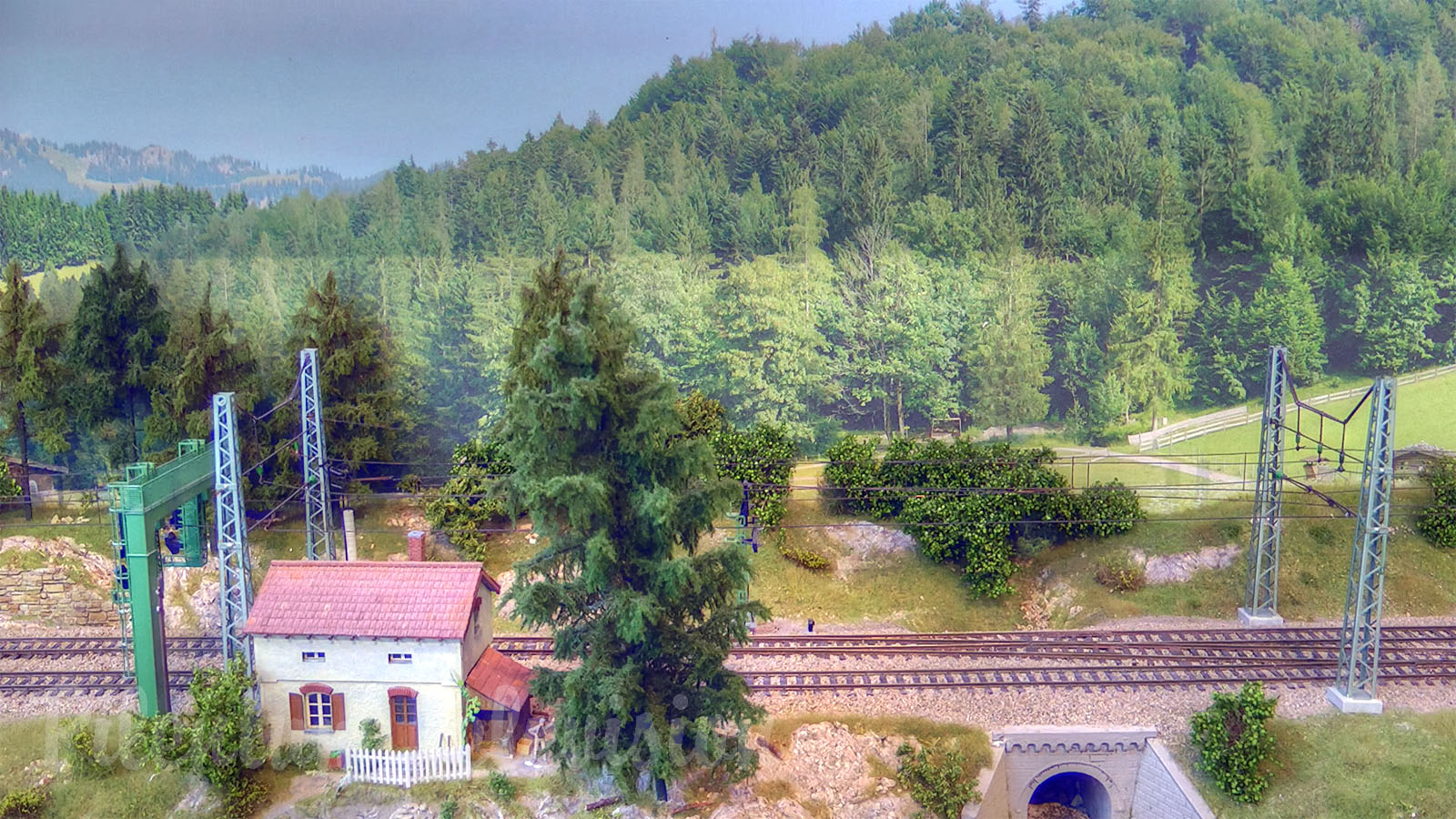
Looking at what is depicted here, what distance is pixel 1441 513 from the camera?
30828 millimetres

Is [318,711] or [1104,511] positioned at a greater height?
[1104,511]

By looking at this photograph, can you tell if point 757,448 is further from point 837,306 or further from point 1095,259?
point 1095,259

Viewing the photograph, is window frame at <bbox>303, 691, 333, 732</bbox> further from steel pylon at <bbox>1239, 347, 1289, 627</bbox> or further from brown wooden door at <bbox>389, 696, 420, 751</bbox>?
steel pylon at <bbox>1239, 347, 1289, 627</bbox>

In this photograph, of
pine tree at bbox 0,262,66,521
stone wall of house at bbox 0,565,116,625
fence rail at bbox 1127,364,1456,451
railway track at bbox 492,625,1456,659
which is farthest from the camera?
fence rail at bbox 1127,364,1456,451

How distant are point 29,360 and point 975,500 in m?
27.3

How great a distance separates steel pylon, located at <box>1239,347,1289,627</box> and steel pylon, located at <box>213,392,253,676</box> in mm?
23312

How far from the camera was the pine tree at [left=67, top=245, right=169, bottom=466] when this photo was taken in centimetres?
3186

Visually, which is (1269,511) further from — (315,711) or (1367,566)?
(315,711)

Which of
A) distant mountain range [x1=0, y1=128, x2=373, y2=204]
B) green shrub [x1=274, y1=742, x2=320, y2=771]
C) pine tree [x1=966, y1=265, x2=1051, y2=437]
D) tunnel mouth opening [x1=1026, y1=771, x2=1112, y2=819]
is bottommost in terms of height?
tunnel mouth opening [x1=1026, y1=771, x2=1112, y2=819]

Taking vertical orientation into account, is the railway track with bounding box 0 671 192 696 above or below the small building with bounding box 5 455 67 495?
below

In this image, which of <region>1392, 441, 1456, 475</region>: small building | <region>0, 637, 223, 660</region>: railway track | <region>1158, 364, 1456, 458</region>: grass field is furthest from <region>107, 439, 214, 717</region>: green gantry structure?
<region>1392, 441, 1456, 475</region>: small building

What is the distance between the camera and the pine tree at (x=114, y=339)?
105 feet

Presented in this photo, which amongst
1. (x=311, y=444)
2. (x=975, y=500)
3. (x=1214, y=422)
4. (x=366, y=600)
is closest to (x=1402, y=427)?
(x=1214, y=422)

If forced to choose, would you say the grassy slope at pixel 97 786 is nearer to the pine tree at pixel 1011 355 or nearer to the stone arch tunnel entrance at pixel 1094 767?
the stone arch tunnel entrance at pixel 1094 767
